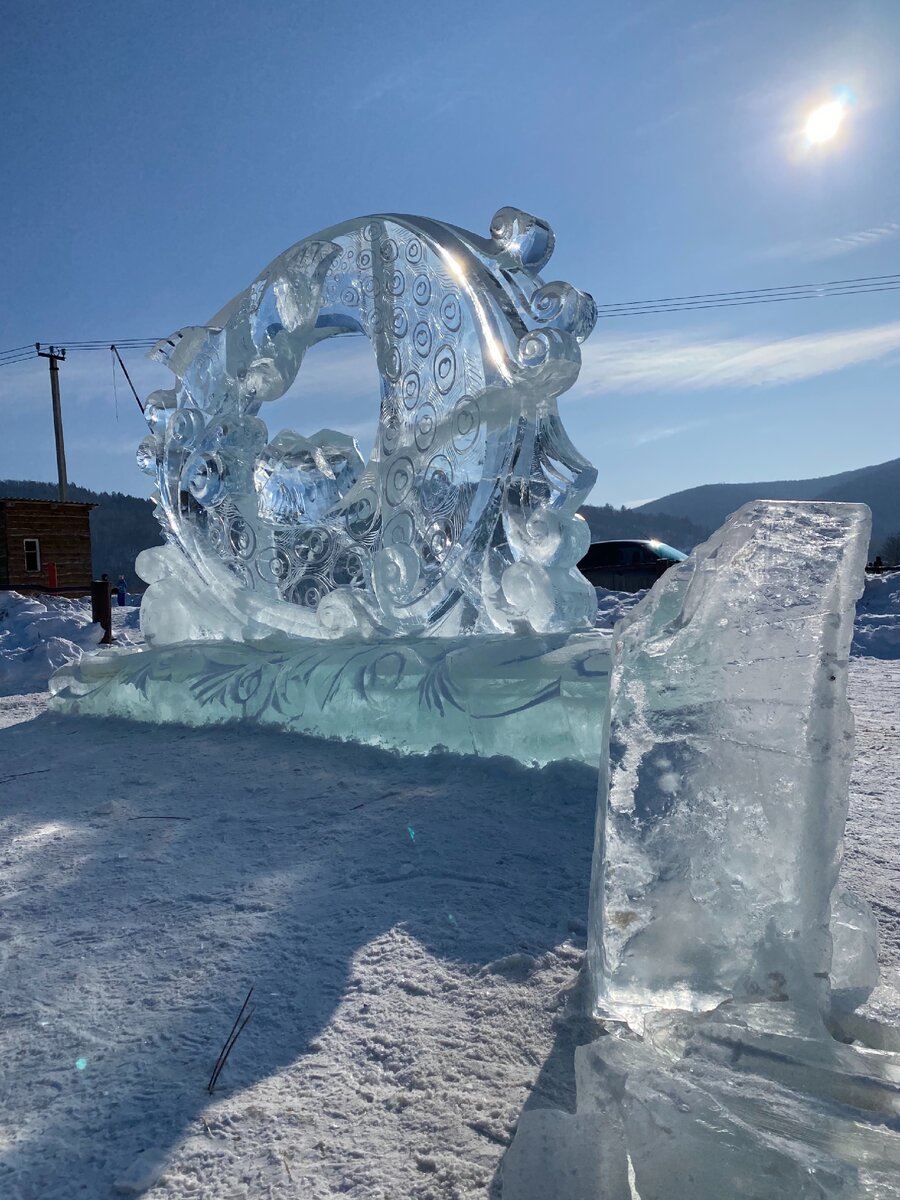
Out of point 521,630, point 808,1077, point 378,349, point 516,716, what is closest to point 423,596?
point 521,630

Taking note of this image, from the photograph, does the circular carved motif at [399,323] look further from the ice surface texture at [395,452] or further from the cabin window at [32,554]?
the cabin window at [32,554]

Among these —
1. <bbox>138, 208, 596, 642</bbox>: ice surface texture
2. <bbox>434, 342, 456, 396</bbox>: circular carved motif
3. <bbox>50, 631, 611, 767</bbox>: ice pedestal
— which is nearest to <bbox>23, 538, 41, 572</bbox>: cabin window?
<bbox>138, 208, 596, 642</bbox>: ice surface texture

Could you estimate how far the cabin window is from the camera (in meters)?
18.1

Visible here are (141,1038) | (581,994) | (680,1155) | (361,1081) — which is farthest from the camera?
(581,994)

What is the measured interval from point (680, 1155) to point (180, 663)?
3.47 m

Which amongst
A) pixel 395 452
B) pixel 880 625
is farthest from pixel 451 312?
pixel 880 625

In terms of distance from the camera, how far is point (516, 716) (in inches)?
113

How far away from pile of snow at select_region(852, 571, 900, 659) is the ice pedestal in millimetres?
4004

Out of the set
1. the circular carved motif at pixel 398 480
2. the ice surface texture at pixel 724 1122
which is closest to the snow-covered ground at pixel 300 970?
the ice surface texture at pixel 724 1122

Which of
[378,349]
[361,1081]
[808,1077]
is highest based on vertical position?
[378,349]

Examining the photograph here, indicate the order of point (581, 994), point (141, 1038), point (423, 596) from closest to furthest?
point (141, 1038) → point (581, 994) → point (423, 596)

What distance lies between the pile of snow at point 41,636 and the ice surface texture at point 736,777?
5.38 m

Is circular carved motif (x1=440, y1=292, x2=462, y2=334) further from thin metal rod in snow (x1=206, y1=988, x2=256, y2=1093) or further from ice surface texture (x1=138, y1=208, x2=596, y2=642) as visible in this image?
thin metal rod in snow (x1=206, y1=988, x2=256, y2=1093)

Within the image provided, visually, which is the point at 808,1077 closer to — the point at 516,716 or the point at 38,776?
the point at 516,716
